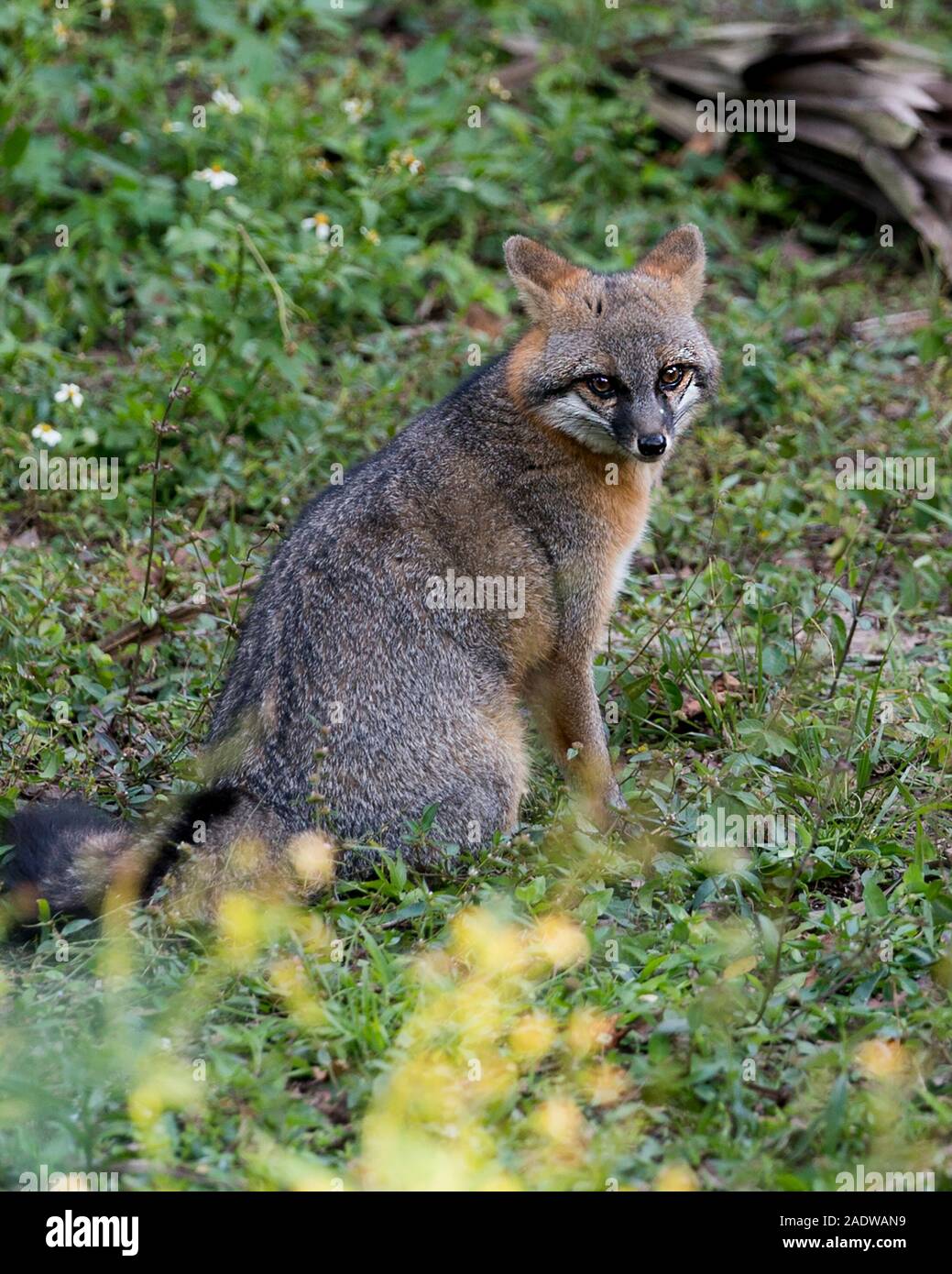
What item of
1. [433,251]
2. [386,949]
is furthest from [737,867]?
[433,251]

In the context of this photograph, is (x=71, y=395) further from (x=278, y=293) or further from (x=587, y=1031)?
(x=587, y=1031)

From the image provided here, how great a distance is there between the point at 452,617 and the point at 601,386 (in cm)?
132

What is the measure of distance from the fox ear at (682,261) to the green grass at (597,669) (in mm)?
1181

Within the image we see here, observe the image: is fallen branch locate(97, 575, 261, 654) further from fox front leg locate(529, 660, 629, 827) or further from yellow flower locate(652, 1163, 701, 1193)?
yellow flower locate(652, 1163, 701, 1193)

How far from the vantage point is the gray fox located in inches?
238

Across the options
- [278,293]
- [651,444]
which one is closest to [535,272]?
[651,444]

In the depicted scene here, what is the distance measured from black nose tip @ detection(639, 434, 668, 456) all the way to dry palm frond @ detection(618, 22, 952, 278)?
542 cm

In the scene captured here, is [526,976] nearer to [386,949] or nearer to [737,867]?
[386,949]

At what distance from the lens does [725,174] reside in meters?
12.5

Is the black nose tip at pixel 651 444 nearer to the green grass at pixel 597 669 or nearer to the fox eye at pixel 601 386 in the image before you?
the fox eye at pixel 601 386

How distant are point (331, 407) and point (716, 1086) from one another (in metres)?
5.78

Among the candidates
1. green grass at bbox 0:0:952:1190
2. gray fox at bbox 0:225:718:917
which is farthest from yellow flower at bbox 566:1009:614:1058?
gray fox at bbox 0:225:718:917

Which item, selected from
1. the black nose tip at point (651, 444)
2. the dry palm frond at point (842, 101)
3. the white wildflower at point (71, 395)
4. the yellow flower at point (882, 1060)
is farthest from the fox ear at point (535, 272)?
the dry palm frond at point (842, 101)

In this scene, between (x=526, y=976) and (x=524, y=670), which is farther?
(x=524, y=670)
